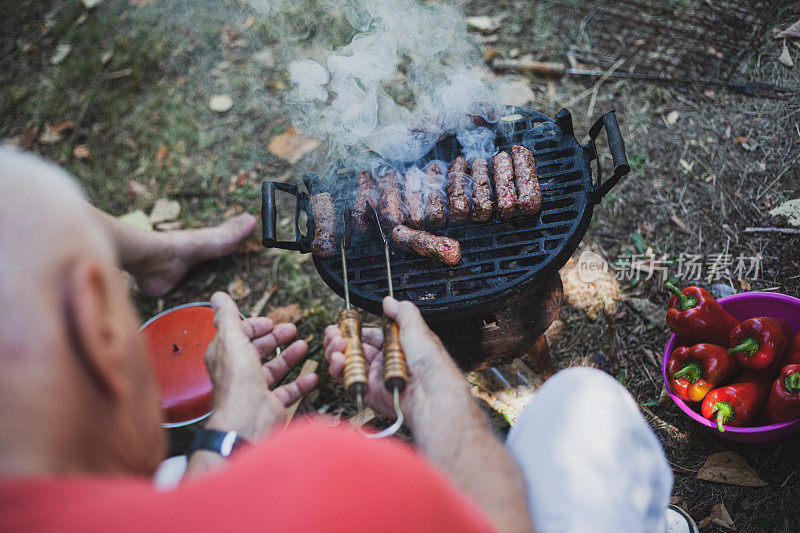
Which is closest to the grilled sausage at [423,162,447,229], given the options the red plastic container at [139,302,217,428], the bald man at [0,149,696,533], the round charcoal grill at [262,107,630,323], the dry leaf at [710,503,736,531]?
the round charcoal grill at [262,107,630,323]

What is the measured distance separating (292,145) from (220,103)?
111cm

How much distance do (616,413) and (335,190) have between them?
200 cm

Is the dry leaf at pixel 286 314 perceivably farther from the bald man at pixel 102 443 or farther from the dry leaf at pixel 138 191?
the bald man at pixel 102 443

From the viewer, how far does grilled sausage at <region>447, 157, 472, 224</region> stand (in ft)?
8.60

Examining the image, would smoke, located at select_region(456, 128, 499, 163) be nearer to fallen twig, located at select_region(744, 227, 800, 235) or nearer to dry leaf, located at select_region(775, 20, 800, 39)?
fallen twig, located at select_region(744, 227, 800, 235)

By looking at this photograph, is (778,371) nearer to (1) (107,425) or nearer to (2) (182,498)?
(2) (182,498)

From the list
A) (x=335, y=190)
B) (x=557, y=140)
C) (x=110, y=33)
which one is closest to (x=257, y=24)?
(x=110, y=33)

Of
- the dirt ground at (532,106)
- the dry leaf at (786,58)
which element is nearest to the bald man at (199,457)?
the dirt ground at (532,106)

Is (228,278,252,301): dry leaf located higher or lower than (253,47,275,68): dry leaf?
lower

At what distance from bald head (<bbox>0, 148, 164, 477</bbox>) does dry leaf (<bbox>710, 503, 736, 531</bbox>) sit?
2.83m

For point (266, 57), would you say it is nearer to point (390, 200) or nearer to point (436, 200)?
point (390, 200)

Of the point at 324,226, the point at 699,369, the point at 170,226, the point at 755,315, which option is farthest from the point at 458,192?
the point at 170,226

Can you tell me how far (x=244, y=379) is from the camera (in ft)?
6.91

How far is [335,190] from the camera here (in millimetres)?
2996
